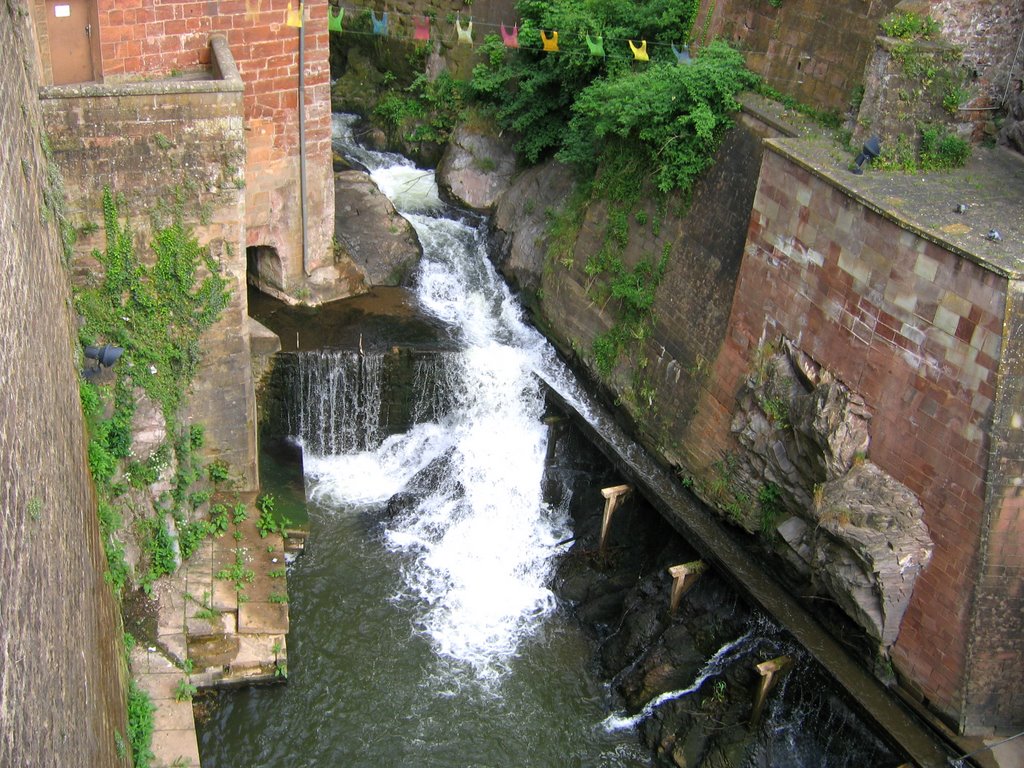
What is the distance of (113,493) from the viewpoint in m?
Result: 11.8

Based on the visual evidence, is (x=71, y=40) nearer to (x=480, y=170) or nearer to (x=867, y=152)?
(x=480, y=170)

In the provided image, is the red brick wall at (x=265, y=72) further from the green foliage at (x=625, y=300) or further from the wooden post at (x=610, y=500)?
the wooden post at (x=610, y=500)

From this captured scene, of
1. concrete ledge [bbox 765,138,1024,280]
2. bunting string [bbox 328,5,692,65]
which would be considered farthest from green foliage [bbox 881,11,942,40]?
bunting string [bbox 328,5,692,65]

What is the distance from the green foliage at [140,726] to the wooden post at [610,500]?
19.4 ft

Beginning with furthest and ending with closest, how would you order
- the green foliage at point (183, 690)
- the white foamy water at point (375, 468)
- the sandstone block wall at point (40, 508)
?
the white foamy water at point (375, 468) → the green foliage at point (183, 690) → the sandstone block wall at point (40, 508)

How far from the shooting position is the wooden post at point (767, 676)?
11.6 m

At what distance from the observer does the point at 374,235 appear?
1777 centimetres

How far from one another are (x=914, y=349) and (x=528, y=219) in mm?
8385

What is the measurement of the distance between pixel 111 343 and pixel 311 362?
371 cm

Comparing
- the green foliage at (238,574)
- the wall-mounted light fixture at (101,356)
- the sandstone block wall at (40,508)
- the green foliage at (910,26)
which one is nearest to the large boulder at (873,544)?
the green foliage at (910,26)

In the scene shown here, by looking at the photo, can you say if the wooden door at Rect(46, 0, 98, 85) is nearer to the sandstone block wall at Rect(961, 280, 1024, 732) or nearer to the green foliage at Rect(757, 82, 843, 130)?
the green foliage at Rect(757, 82, 843, 130)

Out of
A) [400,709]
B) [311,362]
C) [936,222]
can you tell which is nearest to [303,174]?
[311,362]

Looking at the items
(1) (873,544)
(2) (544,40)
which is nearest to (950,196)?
(1) (873,544)

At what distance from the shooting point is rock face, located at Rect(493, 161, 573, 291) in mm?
17469
